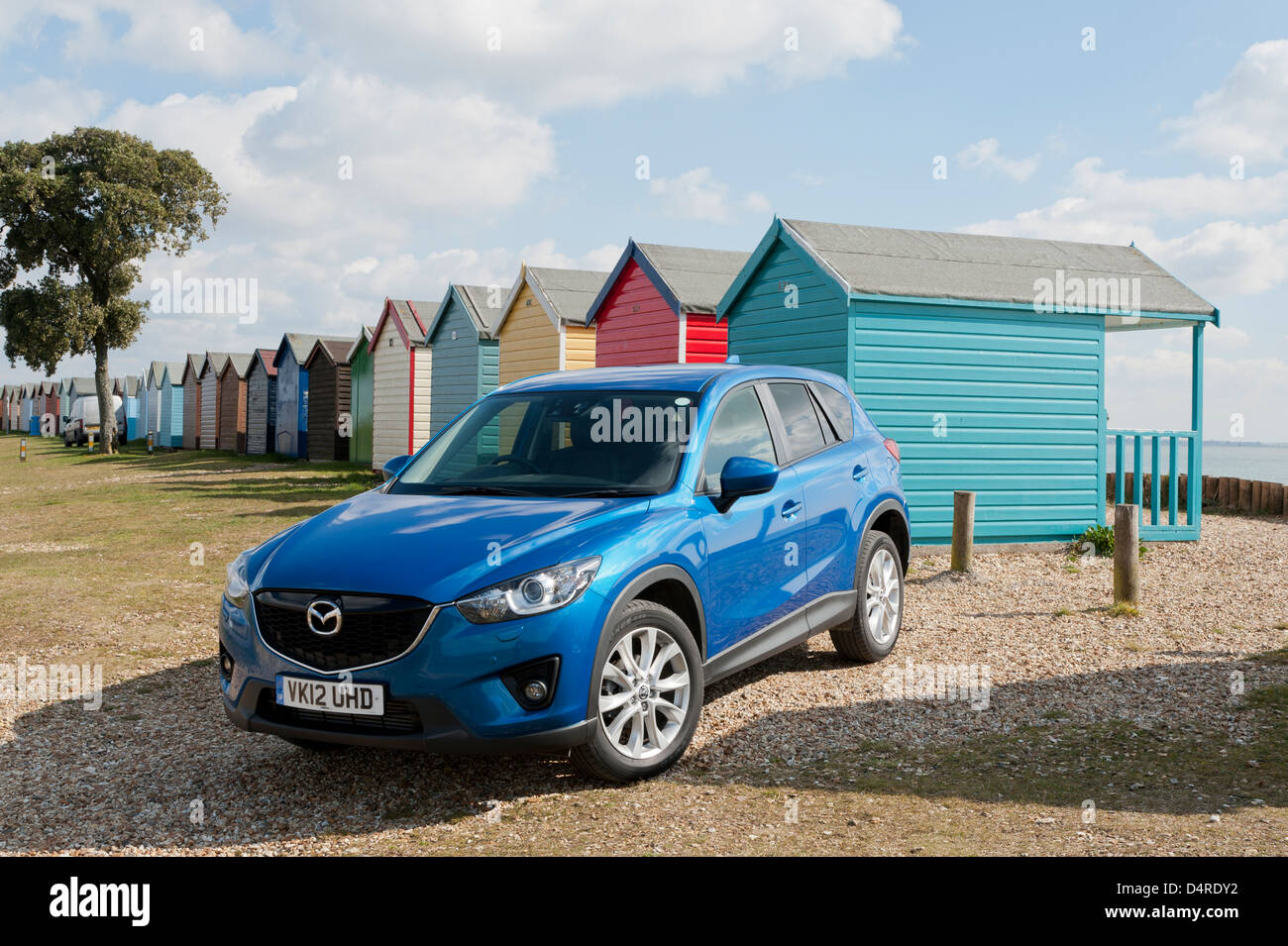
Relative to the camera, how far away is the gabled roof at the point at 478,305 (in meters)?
22.5

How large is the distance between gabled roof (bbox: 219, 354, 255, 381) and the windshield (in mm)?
39115

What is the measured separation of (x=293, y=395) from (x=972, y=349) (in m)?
29.4

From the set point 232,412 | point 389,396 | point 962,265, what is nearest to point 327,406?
point 389,396

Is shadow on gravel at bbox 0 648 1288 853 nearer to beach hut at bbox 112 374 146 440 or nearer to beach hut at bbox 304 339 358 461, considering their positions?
beach hut at bbox 304 339 358 461

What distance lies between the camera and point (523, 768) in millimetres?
5160

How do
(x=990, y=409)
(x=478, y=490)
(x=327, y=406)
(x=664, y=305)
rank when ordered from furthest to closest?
1. (x=327, y=406)
2. (x=664, y=305)
3. (x=990, y=409)
4. (x=478, y=490)

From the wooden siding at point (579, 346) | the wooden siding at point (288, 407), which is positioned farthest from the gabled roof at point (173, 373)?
the wooden siding at point (579, 346)

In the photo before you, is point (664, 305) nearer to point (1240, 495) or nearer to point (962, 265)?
point (962, 265)

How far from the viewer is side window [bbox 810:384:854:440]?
705 centimetres

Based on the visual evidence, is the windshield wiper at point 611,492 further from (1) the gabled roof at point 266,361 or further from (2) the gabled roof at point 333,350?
(1) the gabled roof at point 266,361

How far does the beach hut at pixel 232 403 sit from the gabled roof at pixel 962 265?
3304 centimetres

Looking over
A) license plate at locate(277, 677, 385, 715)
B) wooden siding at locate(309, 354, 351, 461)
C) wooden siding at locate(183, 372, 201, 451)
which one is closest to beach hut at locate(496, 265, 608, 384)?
wooden siding at locate(309, 354, 351, 461)

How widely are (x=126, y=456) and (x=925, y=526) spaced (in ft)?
127

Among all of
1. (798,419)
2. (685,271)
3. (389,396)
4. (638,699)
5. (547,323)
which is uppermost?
(685,271)
